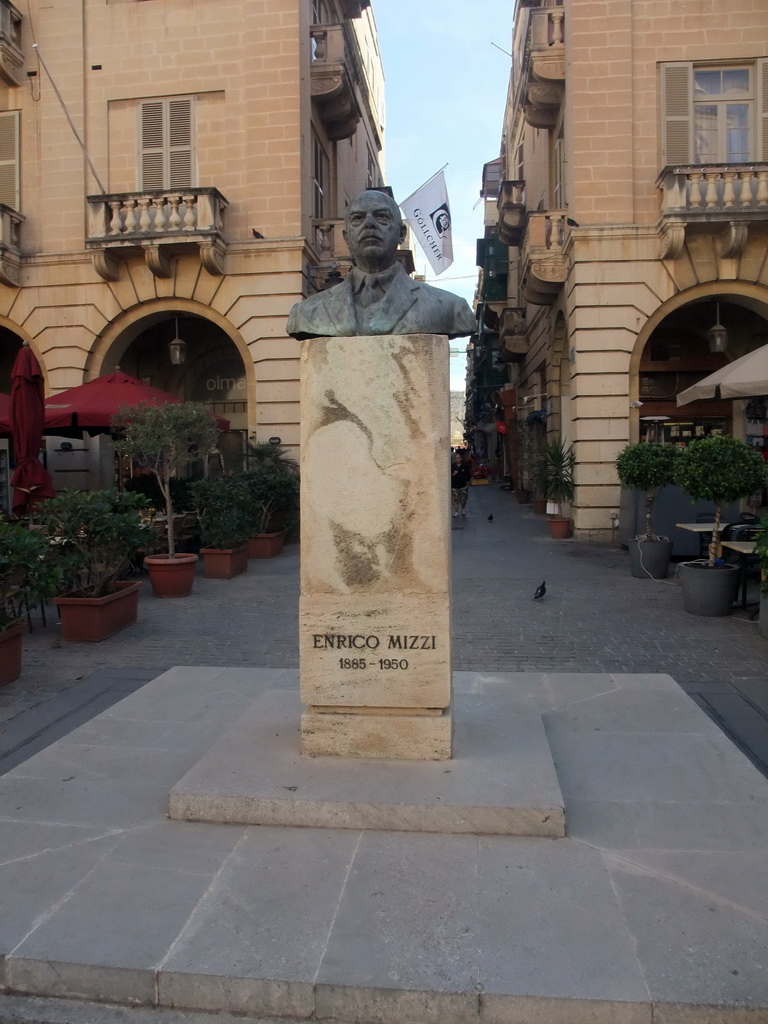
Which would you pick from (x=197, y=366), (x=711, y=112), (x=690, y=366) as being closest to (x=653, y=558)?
(x=690, y=366)

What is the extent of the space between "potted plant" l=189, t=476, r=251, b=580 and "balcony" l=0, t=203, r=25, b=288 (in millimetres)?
7769

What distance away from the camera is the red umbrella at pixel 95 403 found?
A: 11555 mm

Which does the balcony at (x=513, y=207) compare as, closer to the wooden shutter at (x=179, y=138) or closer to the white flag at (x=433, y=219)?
the white flag at (x=433, y=219)

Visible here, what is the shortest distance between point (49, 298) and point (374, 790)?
50.4ft

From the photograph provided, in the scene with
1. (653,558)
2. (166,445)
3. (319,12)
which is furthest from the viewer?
(319,12)

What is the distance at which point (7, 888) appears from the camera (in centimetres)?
314

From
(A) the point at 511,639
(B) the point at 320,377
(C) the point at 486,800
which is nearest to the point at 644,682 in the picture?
(A) the point at 511,639

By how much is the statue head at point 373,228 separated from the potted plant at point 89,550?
14.6ft

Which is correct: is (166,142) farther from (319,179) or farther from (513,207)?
(513,207)

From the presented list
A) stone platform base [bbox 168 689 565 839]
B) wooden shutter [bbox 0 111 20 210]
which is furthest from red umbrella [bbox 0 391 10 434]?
stone platform base [bbox 168 689 565 839]

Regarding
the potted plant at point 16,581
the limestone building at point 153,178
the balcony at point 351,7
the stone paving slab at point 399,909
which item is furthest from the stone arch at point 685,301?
the balcony at point 351,7

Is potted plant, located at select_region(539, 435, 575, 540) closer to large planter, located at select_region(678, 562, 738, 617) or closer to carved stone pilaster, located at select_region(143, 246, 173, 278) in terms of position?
large planter, located at select_region(678, 562, 738, 617)

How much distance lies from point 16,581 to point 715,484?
6.52 metres

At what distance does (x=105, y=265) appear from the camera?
15.6 meters
